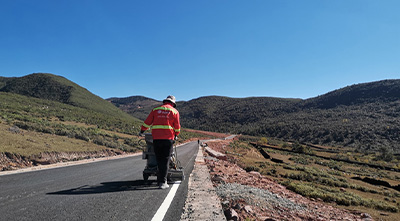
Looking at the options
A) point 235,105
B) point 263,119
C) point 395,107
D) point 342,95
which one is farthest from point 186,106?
point 395,107

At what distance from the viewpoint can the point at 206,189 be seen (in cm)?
541

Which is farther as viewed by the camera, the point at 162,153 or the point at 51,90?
the point at 51,90

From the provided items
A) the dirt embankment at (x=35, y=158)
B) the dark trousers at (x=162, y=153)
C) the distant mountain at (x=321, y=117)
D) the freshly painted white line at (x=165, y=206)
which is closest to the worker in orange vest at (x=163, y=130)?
the dark trousers at (x=162, y=153)

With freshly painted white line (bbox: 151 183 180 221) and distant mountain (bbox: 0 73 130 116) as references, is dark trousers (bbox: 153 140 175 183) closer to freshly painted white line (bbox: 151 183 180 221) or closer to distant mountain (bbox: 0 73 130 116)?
freshly painted white line (bbox: 151 183 180 221)

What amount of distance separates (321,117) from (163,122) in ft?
319

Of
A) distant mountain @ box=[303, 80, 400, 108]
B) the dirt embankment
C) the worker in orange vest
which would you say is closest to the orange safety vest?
the worker in orange vest

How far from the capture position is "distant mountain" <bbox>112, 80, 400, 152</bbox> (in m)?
65.1

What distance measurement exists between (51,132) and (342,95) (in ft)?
419

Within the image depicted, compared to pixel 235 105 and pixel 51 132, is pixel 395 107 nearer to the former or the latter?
pixel 235 105

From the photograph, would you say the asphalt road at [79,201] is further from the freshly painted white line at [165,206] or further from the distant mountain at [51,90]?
the distant mountain at [51,90]

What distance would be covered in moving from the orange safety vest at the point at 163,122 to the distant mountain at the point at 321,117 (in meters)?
67.8

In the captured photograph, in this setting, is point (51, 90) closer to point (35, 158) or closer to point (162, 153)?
point (35, 158)

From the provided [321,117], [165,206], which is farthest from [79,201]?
[321,117]

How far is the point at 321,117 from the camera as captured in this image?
8888 cm
